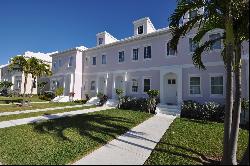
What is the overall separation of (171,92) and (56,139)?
42.5 feet

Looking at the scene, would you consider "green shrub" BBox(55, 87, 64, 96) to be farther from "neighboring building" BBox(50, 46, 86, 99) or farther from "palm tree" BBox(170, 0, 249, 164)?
"palm tree" BBox(170, 0, 249, 164)

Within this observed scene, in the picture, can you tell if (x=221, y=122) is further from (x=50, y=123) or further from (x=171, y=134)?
(x=50, y=123)

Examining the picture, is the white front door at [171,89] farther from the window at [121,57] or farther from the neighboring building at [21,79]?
the neighboring building at [21,79]

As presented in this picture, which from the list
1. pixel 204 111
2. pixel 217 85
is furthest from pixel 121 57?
Result: pixel 204 111

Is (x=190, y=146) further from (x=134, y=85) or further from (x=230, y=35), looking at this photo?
(x=134, y=85)

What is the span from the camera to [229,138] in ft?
22.0

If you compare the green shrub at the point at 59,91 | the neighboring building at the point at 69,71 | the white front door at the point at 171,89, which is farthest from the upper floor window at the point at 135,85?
the green shrub at the point at 59,91

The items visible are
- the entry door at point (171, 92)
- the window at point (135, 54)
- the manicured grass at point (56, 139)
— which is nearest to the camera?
the manicured grass at point (56, 139)

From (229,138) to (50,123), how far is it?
9.56 meters

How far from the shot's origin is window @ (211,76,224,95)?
16922mm

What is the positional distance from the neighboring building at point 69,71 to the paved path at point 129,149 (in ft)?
59.5

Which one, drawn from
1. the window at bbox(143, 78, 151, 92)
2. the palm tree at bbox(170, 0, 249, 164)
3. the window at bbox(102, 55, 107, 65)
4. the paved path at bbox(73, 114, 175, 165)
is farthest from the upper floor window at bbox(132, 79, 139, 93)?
the palm tree at bbox(170, 0, 249, 164)

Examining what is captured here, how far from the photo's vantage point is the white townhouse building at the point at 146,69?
17344 mm

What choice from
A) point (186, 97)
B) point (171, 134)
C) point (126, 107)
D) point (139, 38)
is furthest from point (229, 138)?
point (139, 38)
